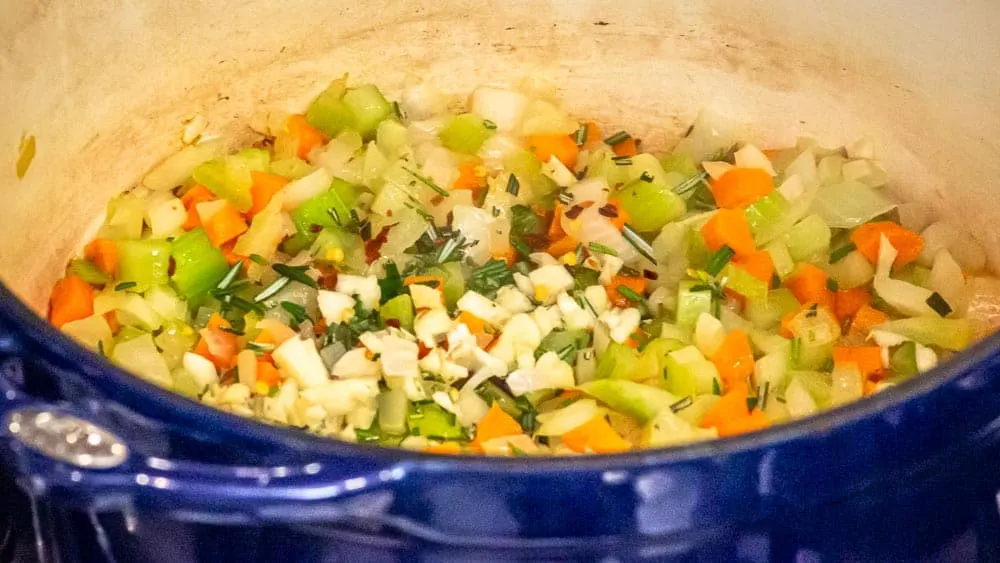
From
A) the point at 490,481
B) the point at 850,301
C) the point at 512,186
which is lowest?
the point at 850,301

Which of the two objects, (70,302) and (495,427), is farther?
(70,302)

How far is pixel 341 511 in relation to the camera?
24.3 inches

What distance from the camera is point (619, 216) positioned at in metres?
1.30

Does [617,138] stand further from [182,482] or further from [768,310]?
[182,482]

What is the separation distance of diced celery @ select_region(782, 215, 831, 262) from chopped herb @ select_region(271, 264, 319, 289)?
637 millimetres

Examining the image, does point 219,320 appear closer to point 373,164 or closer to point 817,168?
point 373,164

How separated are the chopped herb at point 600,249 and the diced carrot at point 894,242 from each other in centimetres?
33

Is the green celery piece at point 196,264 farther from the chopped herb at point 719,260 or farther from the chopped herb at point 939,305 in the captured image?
the chopped herb at point 939,305

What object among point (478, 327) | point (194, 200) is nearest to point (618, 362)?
point (478, 327)

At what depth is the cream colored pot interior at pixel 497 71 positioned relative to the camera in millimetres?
1163

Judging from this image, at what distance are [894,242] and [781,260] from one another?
16 centimetres

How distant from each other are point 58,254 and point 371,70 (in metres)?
0.52

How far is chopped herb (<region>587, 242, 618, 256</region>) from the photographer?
1.27 meters

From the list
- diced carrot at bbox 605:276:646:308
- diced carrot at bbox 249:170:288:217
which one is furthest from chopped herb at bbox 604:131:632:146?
diced carrot at bbox 249:170:288:217
